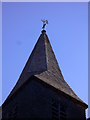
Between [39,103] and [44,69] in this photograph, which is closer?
[39,103]

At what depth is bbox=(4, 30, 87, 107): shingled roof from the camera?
990 inches

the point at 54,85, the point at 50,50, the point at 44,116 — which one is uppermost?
the point at 50,50

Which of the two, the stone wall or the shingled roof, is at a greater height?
the shingled roof

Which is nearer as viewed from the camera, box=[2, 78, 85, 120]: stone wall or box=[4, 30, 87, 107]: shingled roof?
box=[2, 78, 85, 120]: stone wall

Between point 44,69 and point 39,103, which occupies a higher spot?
point 44,69

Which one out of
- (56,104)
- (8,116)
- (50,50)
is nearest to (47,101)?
(56,104)

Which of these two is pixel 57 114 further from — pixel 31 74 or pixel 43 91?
pixel 31 74

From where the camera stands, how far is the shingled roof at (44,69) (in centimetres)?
2514

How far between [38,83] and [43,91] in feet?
1.90

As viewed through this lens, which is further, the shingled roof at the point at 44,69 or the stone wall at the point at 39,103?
the shingled roof at the point at 44,69

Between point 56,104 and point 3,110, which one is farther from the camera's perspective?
point 3,110

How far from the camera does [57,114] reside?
77.9ft

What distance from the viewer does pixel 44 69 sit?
26438 mm

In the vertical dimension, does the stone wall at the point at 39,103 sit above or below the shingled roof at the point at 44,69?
below
